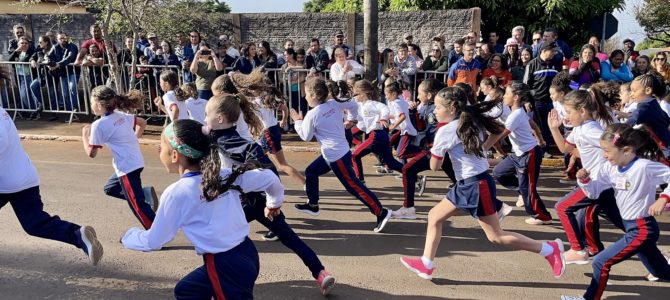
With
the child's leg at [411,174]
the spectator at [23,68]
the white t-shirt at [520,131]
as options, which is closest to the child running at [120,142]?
the child's leg at [411,174]

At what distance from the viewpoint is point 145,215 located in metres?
5.13

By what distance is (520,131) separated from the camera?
593cm

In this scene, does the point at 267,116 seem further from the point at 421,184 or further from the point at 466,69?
the point at 466,69

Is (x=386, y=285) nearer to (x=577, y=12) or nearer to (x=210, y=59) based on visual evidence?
(x=210, y=59)

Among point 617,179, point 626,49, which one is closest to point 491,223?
point 617,179

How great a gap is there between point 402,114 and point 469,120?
261 centimetres

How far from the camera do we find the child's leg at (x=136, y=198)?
5137mm

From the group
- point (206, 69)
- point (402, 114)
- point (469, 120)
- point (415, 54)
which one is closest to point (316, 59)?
point (415, 54)

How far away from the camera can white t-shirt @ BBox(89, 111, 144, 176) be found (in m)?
Answer: 5.13

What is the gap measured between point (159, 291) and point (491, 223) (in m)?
2.49

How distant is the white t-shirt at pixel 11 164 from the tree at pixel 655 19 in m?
25.2

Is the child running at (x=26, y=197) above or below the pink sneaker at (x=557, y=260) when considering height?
above

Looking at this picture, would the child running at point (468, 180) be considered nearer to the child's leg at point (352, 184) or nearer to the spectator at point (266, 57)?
the child's leg at point (352, 184)

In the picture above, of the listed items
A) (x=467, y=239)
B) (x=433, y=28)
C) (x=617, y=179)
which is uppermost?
(x=433, y=28)
